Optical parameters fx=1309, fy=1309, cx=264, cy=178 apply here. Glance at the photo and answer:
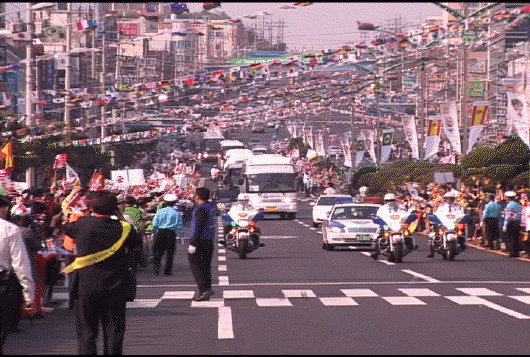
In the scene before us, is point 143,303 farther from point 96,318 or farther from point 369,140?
point 369,140

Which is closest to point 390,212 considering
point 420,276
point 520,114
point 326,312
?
point 420,276

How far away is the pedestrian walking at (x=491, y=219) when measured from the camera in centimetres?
3606

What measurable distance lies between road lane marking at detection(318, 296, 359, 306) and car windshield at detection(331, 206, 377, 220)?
15.4 meters

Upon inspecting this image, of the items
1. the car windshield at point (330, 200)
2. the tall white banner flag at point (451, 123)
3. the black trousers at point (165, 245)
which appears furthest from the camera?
the tall white banner flag at point (451, 123)

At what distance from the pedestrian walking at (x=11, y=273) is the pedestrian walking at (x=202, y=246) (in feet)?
20.4

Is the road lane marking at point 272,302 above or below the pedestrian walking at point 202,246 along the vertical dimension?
below

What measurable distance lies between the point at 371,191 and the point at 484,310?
55.5 metres

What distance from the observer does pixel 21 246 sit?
13.2 metres

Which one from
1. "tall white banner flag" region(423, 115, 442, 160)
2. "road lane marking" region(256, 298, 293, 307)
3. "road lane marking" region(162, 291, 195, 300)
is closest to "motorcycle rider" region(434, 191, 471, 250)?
"road lane marking" region(162, 291, 195, 300)

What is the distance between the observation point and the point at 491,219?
119 feet

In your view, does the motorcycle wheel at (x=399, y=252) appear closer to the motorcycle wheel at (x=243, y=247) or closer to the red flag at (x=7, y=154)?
the motorcycle wheel at (x=243, y=247)

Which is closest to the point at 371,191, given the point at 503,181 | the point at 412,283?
the point at 503,181

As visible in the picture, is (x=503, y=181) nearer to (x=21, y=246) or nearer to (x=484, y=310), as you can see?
(x=484, y=310)

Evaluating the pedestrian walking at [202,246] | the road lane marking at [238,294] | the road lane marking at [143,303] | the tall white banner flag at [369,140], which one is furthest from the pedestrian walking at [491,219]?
the tall white banner flag at [369,140]
